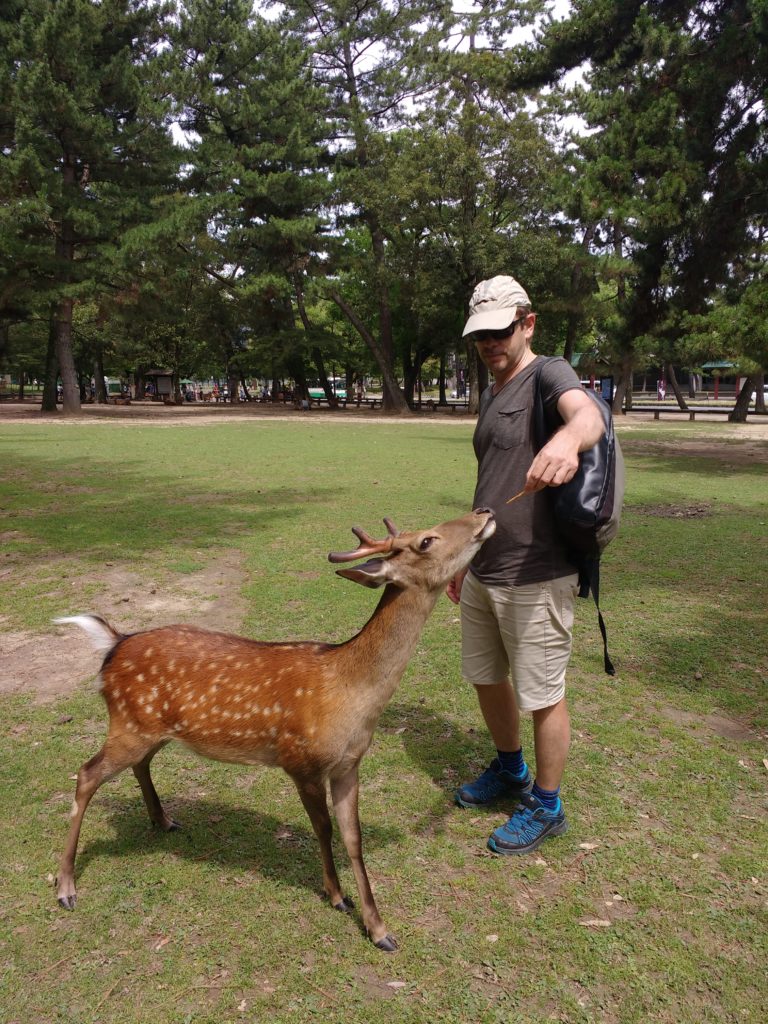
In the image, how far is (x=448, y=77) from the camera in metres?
32.0

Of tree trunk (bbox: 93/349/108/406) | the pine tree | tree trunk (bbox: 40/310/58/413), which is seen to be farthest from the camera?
tree trunk (bbox: 93/349/108/406)

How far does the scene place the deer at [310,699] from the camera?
267 centimetres

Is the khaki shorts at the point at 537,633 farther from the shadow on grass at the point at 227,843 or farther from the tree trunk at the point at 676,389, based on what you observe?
the tree trunk at the point at 676,389

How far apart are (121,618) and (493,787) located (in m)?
3.43

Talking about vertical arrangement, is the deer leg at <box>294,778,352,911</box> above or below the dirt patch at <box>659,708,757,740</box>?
above

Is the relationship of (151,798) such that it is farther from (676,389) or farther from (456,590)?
(676,389)

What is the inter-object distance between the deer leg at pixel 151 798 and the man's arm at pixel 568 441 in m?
1.93

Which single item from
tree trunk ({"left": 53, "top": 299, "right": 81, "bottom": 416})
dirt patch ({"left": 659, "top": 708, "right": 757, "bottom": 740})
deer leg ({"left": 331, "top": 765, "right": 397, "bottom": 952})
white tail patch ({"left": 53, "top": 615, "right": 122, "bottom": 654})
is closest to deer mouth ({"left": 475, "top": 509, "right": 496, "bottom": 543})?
deer leg ({"left": 331, "top": 765, "right": 397, "bottom": 952})

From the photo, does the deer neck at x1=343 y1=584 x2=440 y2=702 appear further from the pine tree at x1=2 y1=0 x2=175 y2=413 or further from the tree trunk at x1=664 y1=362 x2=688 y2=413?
the tree trunk at x1=664 y1=362 x2=688 y2=413

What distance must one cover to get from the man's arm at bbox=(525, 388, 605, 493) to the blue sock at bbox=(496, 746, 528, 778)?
1.39 m

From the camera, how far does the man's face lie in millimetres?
2816

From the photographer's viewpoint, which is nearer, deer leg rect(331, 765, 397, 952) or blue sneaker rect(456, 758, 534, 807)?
deer leg rect(331, 765, 397, 952)

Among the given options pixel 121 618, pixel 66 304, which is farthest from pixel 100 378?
pixel 121 618

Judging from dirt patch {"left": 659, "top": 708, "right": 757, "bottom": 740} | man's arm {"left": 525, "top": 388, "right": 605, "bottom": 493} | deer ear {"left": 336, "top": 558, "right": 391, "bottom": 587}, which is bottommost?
dirt patch {"left": 659, "top": 708, "right": 757, "bottom": 740}
